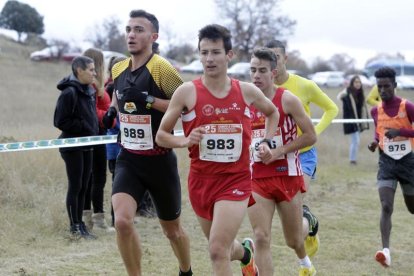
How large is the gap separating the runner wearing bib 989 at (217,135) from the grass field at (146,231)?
1.88 metres

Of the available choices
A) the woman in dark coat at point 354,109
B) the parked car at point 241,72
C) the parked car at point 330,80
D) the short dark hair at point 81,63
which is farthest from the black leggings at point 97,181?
the parked car at point 330,80

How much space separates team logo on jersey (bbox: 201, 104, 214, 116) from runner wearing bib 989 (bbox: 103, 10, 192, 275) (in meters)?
0.60

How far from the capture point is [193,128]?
4812 mm

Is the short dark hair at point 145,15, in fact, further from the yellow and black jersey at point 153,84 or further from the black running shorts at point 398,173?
the black running shorts at point 398,173

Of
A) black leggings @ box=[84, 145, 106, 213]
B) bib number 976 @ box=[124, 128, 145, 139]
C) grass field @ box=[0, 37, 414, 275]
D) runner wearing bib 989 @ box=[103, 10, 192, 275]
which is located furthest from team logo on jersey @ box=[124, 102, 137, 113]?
black leggings @ box=[84, 145, 106, 213]

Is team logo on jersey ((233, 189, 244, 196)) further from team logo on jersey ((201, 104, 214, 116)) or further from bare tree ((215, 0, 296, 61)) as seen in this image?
bare tree ((215, 0, 296, 61))

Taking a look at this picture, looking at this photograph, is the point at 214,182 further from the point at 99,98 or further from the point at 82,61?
the point at 99,98

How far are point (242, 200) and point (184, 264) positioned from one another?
1.21 meters

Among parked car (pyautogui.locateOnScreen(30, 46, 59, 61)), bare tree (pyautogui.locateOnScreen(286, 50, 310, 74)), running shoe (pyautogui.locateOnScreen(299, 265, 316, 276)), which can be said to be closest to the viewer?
running shoe (pyautogui.locateOnScreen(299, 265, 316, 276))

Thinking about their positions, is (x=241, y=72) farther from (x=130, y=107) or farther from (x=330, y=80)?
(x=130, y=107)

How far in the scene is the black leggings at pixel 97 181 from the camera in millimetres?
8266

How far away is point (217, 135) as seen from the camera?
475 centimetres

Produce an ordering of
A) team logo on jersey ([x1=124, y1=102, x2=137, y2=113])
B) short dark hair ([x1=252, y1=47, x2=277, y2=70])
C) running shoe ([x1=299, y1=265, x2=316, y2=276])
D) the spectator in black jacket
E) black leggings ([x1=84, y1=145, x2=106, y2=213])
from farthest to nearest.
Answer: black leggings ([x1=84, y1=145, x2=106, y2=213]) → the spectator in black jacket → running shoe ([x1=299, y1=265, x2=316, y2=276]) → short dark hair ([x1=252, y1=47, x2=277, y2=70]) → team logo on jersey ([x1=124, y1=102, x2=137, y2=113])

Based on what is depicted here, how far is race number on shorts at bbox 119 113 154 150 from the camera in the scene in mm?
5379
